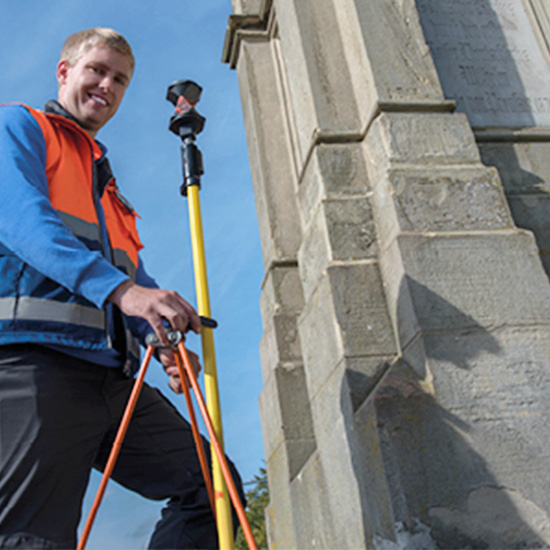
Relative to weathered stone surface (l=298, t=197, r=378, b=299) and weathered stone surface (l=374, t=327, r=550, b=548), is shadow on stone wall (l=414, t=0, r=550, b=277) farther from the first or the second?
weathered stone surface (l=374, t=327, r=550, b=548)

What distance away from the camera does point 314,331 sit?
3.41 meters

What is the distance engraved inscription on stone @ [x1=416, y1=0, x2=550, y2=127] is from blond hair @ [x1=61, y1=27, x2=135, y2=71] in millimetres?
2711

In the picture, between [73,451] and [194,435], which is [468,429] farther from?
[73,451]

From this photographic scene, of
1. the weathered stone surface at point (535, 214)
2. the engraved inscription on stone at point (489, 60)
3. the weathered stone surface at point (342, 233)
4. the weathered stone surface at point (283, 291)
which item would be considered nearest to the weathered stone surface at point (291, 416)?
the weathered stone surface at point (283, 291)

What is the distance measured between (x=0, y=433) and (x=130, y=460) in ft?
1.67

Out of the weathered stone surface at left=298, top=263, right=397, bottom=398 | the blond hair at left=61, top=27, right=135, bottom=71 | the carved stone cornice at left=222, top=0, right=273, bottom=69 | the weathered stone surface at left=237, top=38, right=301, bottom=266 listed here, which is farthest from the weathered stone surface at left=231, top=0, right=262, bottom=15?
the blond hair at left=61, top=27, right=135, bottom=71

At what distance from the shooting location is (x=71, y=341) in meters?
1.83

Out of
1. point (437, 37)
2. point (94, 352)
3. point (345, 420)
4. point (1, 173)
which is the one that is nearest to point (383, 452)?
point (345, 420)

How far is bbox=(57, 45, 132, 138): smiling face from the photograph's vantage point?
227 cm

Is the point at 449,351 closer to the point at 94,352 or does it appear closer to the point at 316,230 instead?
the point at 316,230

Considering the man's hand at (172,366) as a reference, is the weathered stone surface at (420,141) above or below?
above

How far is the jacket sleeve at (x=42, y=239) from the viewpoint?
5.88ft

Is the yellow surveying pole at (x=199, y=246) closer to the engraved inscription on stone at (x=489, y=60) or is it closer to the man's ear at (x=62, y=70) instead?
the man's ear at (x=62, y=70)

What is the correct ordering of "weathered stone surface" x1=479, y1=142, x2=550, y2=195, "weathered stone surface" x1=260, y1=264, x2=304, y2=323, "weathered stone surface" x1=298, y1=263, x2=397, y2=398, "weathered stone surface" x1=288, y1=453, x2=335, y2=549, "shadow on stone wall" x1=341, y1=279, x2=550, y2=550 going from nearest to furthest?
"shadow on stone wall" x1=341, y1=279, x2=550, y2=550 → "weathered stone surface" x1=298, y1=263, x2=397, y2=398 → "weathered stone surface" x1=288, y1=453, x2=335, y2=549 → "weathered stone surface" x1=479, y1=142, x2=550, y2=195 → "weathered stone surface" x1=260, y1=264, x2=304, y2=323
